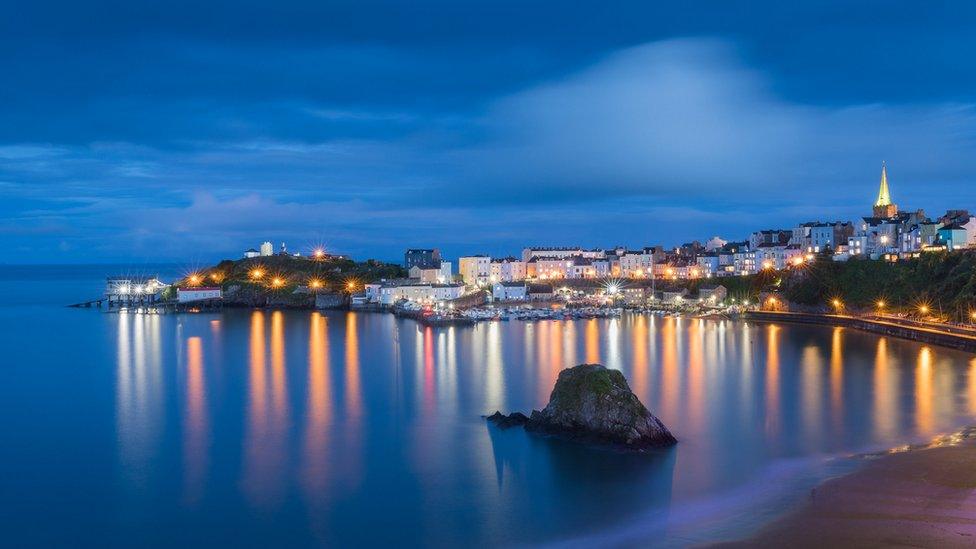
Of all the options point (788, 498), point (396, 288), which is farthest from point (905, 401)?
point (396, 288)

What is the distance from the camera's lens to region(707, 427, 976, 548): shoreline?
32.0 feet

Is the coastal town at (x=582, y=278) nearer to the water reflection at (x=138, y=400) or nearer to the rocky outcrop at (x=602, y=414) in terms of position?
the water reflection at (x=138, y=400)

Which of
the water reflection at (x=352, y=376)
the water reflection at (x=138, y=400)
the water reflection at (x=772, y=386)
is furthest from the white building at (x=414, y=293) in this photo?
the water reflection at (x=772, y=386)

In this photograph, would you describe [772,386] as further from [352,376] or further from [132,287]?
[132,287]

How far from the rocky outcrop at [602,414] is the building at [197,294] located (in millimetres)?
49335

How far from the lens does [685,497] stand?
38.9 ft

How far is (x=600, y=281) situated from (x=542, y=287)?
24.8 feet

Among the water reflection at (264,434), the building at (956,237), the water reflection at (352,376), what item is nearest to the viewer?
the water reflection at (264,434)

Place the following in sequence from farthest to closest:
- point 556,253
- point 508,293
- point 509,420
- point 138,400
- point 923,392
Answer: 1. point 556,253
2. point 508,293
3. point 138,400
4. point 923,392
5. point 509,420

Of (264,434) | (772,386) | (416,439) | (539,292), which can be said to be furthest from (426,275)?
(416,439)

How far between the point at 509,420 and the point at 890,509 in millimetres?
7994

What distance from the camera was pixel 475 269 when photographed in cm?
7362

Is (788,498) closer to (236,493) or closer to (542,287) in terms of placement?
(236,493)

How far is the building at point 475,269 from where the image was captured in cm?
7306
